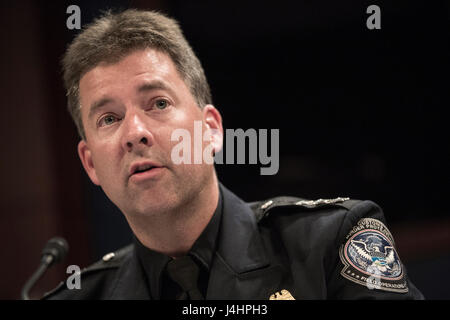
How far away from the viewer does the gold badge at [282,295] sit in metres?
1.08

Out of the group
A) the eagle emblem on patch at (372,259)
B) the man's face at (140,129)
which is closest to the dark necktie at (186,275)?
the man's face at (140,129)

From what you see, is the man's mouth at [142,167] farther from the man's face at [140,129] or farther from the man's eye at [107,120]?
the man's eye at [107,120]

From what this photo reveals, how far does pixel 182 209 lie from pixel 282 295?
34 cm

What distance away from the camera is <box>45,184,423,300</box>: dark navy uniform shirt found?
3.35 ft

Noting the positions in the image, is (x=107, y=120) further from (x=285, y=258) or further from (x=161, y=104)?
(x=285, y=258)

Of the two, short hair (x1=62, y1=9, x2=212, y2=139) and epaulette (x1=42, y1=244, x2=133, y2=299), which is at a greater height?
short hair (x1=62, y1=9, x2=212, y2=139)

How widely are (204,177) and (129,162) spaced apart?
0.71 ft

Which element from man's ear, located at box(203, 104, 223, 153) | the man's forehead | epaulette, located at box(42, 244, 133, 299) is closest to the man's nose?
the man's forehead

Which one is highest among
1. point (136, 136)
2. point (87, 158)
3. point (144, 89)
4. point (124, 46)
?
point (124, 46)

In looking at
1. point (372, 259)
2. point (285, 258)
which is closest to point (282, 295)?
point (285, 258)

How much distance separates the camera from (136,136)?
1.12 m

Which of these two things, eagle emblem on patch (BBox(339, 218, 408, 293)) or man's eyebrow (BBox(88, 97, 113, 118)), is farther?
man's eyebrow (BBox(88, 97, 113, 118))

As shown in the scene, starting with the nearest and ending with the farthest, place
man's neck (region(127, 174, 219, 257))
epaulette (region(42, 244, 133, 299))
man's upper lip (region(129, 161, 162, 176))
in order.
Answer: man's upper lip (region(129, 161, 162, 176)) < man's neck (region(127, 174, 219, 257)) < epaulette (region(42, 244, 133, 299))

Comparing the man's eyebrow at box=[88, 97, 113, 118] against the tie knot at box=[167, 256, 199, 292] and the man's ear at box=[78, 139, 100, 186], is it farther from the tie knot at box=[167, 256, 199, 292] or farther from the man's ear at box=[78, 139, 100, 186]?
the tie knot at box=[167, 256, 199, 292]
